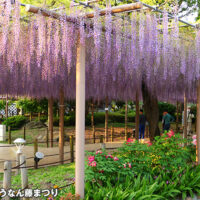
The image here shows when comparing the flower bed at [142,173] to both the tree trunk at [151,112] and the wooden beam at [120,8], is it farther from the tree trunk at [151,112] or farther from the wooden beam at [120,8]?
the tree trunk at [151,112]

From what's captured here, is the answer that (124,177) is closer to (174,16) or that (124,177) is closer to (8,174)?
(8,174)

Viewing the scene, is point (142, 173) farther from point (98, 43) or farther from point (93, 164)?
point (98, 43)

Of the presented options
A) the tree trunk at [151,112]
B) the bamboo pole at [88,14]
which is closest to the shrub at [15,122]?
the tree trunk at [151,112]

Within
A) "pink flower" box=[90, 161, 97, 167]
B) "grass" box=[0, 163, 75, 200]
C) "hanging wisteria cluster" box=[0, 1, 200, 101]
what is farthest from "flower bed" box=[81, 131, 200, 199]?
"hanging wisteria cluster" box=[0, 1, 200, 101]

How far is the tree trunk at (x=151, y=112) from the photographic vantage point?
22.7ft

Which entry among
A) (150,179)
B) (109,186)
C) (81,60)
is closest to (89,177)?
(109,186)

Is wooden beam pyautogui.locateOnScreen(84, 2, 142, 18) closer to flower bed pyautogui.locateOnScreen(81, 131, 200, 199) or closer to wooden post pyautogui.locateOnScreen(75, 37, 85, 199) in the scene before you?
wooden post pyautogui.locateOnScreen(75, 37, 85, 199)

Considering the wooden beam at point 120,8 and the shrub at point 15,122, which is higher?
the wooden beam at point 120,8

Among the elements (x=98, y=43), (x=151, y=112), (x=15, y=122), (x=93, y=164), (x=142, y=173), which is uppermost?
(x=98, y=43)

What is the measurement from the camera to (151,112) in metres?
6.96

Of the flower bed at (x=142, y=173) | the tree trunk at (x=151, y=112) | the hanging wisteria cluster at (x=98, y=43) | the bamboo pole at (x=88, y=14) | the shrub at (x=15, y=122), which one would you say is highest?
the bamboo pole at (x=88, y=14)

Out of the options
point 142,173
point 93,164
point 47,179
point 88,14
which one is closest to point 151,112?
point 142,173

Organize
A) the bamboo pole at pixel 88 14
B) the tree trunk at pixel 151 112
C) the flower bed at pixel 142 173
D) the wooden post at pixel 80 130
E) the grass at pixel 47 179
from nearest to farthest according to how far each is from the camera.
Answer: the bamboo pole at pixel 88 14 → the wooden post at pixel 80 130 → the flower bed at pixel 142 173 → the grass at pixel 47 179 → the tree trunk at pixel 151 112

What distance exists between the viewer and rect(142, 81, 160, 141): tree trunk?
6922 mm
